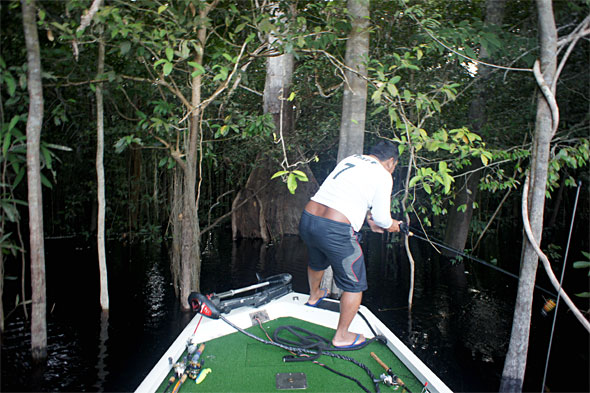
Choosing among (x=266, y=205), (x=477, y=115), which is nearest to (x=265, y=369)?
(x=477, y=115)

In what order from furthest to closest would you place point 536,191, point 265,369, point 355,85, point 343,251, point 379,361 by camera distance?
point 355,85
point 536,191
point 343,251
point 379,361
point 265,369

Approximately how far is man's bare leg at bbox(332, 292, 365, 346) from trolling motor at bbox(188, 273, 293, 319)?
78 cm

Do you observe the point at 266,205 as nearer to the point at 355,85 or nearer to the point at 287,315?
the point at 355,85

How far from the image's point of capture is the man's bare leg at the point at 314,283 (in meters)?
3.35

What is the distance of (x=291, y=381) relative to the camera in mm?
2471

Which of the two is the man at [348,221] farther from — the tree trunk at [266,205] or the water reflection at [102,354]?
the tree trunk at [266,205]

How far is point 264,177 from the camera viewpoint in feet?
32.7

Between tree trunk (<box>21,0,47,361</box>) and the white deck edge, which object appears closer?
the white deck edge

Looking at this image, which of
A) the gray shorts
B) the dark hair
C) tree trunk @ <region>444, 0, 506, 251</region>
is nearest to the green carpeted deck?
the gray shorts

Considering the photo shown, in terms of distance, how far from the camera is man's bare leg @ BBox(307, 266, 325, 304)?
335 centimetres

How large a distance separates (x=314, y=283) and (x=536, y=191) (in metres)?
1.84

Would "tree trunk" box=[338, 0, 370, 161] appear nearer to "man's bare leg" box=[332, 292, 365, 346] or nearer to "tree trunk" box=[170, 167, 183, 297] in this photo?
"tree trunk" box=[170, 167, 183, 297]

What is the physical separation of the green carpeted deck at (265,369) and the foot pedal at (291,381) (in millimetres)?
29

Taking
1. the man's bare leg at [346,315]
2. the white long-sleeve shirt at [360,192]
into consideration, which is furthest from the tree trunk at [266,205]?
the man's bare leg at [346,315]
